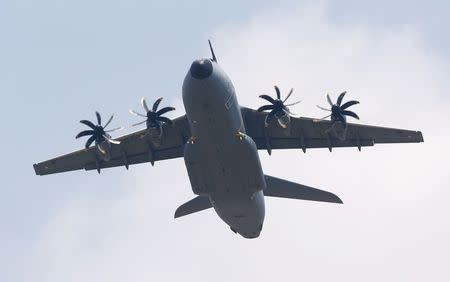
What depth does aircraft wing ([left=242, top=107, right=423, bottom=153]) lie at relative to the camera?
37.7 metres

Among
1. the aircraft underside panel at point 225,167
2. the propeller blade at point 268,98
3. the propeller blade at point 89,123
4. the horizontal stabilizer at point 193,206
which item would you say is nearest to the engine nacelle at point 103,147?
the propeller blade at point 89,123

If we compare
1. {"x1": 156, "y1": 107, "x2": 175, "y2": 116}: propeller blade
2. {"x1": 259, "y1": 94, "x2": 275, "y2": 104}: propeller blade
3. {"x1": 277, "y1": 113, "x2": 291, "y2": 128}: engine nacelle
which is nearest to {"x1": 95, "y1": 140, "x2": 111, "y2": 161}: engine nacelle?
{"x1": 156, "y1": 107, "x2": 175, "y2": 116}: propeller blade

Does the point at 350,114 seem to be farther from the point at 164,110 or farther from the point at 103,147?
the point at 103,147

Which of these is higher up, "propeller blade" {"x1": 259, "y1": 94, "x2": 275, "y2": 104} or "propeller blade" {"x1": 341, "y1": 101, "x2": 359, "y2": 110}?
"propeller blade" {"x1": 259, "y1": 94, "x2": 275, "y2": 104}

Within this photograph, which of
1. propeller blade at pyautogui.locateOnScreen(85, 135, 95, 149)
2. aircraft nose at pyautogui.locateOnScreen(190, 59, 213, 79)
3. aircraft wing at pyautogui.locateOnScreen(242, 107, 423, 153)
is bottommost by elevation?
aircraft wing at pyautogui.locateOnScreen(242, 107, 423, 153)

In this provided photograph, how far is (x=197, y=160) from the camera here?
113 ft

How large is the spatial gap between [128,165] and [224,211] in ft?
21.1

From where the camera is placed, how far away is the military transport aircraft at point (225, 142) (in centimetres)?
3288

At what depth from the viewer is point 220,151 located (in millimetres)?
33812

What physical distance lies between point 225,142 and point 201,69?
3377mm

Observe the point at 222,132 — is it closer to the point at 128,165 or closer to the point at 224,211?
the point at 224,211

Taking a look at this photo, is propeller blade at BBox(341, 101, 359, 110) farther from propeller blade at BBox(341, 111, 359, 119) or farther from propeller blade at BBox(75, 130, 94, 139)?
propeller blade at BBox(75, 130, 94, 139)

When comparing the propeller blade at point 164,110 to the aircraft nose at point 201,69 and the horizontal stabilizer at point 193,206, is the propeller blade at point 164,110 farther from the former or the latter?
the horizontal stabilizer at point 193,206

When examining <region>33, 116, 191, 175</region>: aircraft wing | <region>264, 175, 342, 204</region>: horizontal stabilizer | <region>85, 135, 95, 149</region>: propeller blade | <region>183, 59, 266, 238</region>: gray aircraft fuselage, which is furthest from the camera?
<region>33, 116, 191, 175</region>: aircraft wing
